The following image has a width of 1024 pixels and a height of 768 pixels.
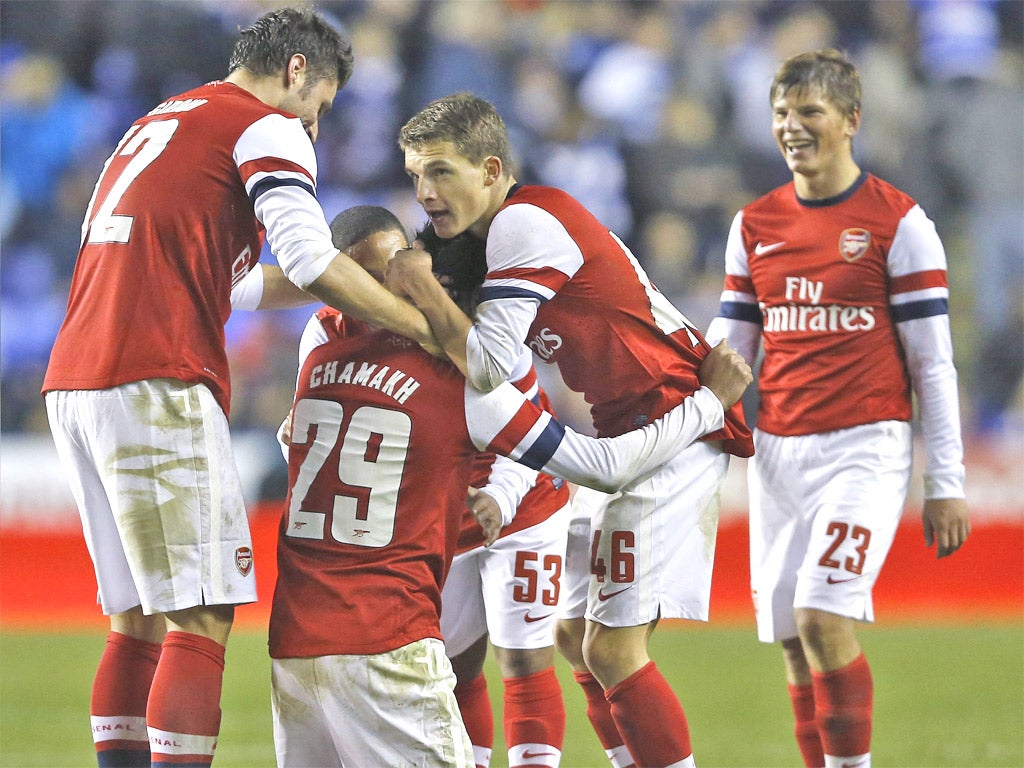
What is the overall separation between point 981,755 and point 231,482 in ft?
11.1

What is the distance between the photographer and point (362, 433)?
328 centimetres

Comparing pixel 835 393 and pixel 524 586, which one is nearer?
pixel 524 586

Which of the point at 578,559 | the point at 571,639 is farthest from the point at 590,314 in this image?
the point at 571,639

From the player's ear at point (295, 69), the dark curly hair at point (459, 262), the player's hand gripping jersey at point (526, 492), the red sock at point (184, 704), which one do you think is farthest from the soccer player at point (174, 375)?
the player's hand gripping jersey at point (526, 492)

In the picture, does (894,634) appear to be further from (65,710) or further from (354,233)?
(354,233)

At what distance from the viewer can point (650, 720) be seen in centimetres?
373

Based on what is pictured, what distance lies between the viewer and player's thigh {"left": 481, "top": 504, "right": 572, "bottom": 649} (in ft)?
14.2

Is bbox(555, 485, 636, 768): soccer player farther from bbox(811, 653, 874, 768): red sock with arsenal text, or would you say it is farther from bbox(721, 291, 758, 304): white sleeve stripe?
bbox(721, 291, 758, 304): white sleeve stripe

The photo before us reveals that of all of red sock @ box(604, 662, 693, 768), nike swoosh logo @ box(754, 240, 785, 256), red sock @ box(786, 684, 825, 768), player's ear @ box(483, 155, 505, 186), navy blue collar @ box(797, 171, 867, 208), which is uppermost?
navy blue collar @ box(797, 171, 867, 208)

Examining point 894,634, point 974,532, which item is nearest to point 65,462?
point 894,634

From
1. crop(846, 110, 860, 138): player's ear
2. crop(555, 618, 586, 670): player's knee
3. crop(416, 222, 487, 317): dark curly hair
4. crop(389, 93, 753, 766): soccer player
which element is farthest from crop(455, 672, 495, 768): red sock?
crop(846, 110, 860, 138): player's ear

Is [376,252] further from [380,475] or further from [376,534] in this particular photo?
[376,534]

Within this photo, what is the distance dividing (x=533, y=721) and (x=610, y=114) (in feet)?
28.6

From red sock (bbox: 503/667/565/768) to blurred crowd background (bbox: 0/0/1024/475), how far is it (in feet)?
21.3
